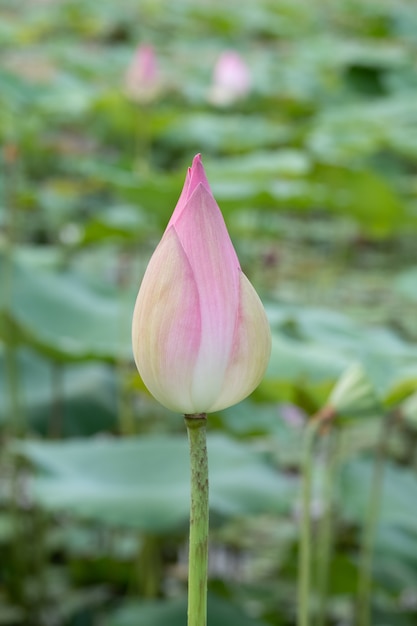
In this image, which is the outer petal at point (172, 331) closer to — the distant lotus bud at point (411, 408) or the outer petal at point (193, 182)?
the outer petal at point (193, 182)

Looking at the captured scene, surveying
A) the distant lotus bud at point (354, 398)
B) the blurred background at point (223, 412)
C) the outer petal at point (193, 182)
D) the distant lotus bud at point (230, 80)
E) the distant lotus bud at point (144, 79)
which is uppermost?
the distant lotus bud at point (230, 80)

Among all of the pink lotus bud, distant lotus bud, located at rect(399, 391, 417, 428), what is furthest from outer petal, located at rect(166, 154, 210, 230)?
distant lotus bud, located at rect(399, 391, 417, 428)

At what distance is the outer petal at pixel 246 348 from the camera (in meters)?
0.42

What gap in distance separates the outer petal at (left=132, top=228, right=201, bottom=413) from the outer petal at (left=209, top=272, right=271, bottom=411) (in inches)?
0.6

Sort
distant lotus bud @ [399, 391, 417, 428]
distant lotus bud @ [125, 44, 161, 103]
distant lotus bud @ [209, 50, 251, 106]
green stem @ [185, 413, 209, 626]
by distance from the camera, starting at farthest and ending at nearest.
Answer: distant lotus bud @ [209, 50, 251, 106] < distant lotus bud @ [125, 44, 161, 103] < distant lotus bud @ [399, 391, 417, 428] < green stem @ [185, 413, 209, 626]

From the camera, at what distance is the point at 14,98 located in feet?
7.05

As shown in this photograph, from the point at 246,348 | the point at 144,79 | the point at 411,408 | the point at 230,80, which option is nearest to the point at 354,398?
the point at 411,408

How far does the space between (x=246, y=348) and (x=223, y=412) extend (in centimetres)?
99

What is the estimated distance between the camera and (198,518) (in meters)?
0.41

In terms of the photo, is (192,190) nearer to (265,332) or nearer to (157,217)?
(265,332)

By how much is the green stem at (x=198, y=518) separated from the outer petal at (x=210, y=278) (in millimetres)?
16

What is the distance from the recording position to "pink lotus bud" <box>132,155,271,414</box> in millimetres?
412

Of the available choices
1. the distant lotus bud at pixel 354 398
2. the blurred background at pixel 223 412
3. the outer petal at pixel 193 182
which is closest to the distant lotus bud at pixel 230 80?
the blurred background at pixel 223 412

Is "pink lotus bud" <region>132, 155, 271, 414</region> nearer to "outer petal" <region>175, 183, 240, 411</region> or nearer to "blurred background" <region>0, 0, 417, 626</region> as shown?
"outer petal" <region>175, 183, 240, 411</region>
